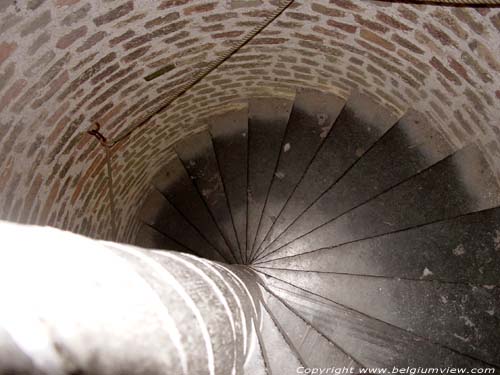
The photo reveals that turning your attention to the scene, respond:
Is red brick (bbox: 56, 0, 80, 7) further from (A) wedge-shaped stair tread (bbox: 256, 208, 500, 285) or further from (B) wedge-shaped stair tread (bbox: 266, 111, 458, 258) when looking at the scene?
(A) wedge-shaped stair tread (bbox: 256, 208, 500, 285)

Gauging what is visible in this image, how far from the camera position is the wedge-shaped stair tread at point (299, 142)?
459 cm

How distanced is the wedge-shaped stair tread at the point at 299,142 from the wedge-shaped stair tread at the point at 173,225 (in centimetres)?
61

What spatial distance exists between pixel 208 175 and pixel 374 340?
243 centimetres

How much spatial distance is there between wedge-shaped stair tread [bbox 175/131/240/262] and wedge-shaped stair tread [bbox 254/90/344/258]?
16.1 inches

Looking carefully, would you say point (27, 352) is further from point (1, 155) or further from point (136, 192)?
point (136, 192)

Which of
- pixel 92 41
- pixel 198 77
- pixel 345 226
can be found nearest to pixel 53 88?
pixel 92 41

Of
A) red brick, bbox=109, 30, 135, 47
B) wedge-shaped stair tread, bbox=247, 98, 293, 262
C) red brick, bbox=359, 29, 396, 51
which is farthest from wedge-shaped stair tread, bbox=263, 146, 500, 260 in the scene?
red brick, bbox=109, 30, 135, 47

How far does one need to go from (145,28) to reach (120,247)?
2.41 m

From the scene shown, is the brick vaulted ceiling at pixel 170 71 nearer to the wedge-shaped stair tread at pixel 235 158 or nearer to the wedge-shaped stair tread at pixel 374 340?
the wedge-shaped stair tread at pixel 235 158

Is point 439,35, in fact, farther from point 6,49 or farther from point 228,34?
point 6,49

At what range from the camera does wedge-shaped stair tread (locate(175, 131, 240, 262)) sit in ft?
16.0

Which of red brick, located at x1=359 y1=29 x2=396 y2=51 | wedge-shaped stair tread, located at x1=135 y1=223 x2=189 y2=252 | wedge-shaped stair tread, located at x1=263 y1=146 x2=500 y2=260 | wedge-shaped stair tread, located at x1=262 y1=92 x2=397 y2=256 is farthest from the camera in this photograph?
wedge-shaped stair tread, located at x1=135 y1=223 x2=189 y2=252

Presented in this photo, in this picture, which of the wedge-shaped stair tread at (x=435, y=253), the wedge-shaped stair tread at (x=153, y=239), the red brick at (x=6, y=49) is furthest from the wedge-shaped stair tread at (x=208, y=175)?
the red brick at (x=6, y=49)

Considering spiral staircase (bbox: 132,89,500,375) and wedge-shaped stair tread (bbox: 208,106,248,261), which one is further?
wedge-shaped stair tread (bbox: 208,106,248,261)
